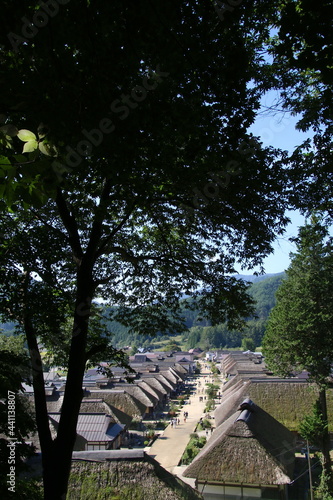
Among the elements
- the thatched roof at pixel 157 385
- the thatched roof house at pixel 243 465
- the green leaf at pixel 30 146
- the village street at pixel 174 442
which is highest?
the green leaf at pixel 30 146

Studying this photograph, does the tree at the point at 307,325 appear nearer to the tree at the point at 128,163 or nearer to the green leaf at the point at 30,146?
the tree at the point at 128,163

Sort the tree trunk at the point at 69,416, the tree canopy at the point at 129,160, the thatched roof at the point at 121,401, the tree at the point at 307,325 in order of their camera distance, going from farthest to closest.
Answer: the thatched roof at the point at 121,401 → the tree at the point at 307,325 → the tree trunk at the point at 69,416 → the tree canopy at the point at 129,160

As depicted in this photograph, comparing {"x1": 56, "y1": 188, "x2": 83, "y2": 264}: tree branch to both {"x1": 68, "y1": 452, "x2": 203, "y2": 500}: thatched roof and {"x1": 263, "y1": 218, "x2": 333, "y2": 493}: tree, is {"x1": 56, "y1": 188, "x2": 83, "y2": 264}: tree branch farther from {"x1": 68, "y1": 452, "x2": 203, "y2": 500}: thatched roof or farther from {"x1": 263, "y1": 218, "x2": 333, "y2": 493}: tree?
{"x1": 263, "y1": 218, "x2": 333, "y2": 493}: tree

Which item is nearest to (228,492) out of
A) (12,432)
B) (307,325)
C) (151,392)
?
(307,325)

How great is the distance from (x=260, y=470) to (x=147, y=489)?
6061 millimetres

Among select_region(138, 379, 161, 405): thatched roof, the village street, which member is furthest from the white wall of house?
select_region(138, 379, 161, 405): thatched roof

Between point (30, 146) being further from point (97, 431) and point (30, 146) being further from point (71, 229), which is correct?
point (97, 431)

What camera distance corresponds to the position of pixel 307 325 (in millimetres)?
18828

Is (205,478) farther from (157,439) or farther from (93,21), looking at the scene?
(93,21)

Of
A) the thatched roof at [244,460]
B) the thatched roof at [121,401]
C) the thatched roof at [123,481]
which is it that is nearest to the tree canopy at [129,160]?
the thatched roof at [123,481]

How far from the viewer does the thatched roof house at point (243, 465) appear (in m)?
13.8

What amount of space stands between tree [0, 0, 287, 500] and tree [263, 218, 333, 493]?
1307 centimetres

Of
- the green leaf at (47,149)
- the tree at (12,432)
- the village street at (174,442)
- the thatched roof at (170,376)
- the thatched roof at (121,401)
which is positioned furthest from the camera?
the thatched roof at (170,376)

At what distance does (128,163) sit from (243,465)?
1431 centimetres
